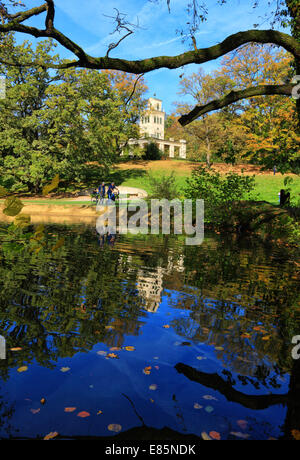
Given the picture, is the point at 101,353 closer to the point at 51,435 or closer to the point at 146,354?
the point at 146,354

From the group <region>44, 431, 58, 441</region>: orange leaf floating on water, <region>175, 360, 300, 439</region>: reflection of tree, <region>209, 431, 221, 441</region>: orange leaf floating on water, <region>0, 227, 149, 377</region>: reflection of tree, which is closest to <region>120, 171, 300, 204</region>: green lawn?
<region>0, 227, 149, 377</region>: reflection of tree

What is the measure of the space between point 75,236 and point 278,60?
134ft

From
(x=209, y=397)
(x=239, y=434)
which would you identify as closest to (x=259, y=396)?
(x=209, y=397)

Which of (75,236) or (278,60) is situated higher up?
(278,60)

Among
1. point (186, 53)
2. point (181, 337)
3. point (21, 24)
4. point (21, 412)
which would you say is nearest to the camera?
point (21, 412)

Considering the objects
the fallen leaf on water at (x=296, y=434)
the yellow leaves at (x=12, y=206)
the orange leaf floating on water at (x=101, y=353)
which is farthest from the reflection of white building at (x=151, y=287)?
the yellow leaves at (x=12, y=206)

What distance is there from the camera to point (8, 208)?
6.30ft

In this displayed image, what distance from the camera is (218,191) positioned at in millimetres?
18391

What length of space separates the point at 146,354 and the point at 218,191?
14954 millimetres

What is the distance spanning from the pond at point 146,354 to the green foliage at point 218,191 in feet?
31.3
